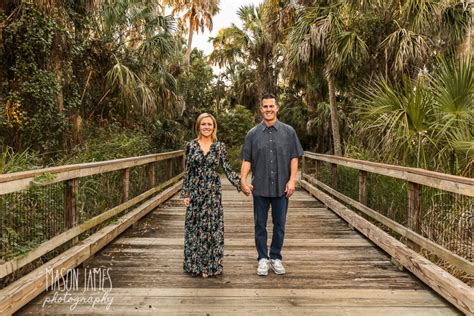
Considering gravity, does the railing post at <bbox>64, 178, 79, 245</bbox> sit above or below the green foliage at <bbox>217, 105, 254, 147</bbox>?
below

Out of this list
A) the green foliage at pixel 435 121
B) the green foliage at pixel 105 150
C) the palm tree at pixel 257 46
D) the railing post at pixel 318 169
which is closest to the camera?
the green foliage at pixel 435 121

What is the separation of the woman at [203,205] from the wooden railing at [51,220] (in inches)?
43.7

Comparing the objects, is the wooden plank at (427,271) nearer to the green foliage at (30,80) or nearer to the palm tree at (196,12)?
the green foliage at (30,80)

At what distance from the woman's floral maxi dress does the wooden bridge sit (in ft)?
0.53

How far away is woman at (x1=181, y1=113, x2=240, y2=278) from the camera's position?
3875mm

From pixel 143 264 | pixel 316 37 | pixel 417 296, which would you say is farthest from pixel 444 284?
pixel 316 37

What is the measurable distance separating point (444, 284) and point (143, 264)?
9.09 feet

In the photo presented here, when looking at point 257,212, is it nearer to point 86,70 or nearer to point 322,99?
point 86,70

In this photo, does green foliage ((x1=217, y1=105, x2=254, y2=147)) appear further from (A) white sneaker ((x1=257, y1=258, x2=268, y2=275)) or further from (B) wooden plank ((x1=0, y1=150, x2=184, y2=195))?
(A) white sneaker ((x1=257, y1=258, x2=268, y2=275))

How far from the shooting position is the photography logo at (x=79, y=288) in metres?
3.23

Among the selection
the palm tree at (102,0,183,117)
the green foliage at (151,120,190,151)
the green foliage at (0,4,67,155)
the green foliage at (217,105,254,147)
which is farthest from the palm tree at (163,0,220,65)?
the green foliage at (0,4,67,155)

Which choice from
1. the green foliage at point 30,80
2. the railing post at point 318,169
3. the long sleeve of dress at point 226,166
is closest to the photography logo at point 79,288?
the long sleeve of dress at point 226,166

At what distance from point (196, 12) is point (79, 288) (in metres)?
23.3

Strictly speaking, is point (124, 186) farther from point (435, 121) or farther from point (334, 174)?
point (435, 121)
